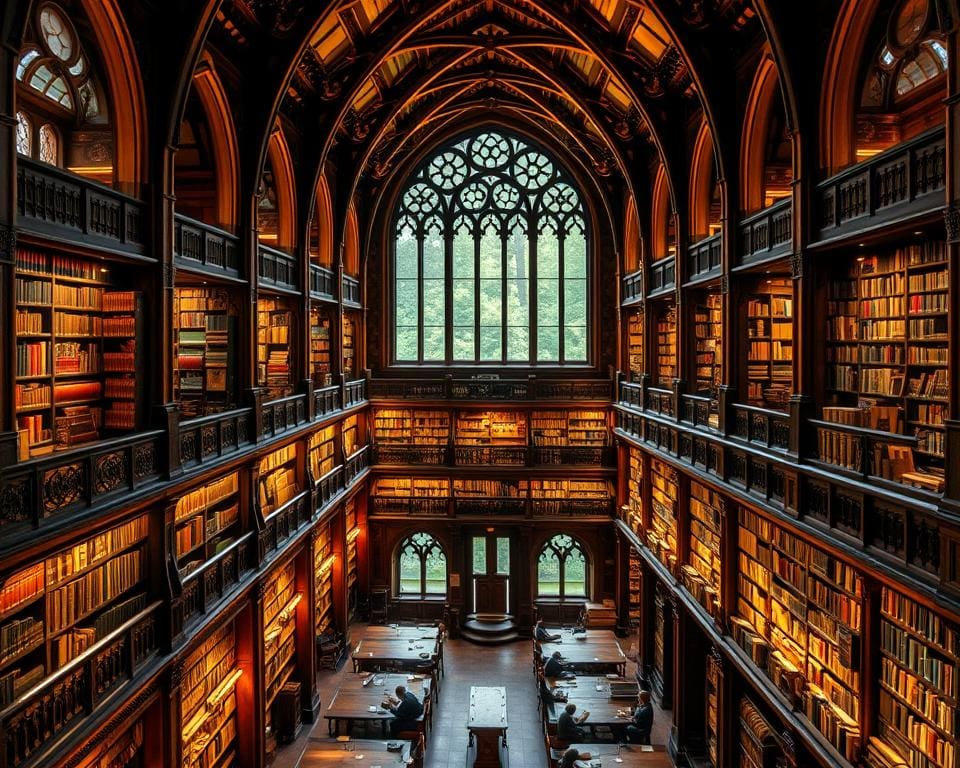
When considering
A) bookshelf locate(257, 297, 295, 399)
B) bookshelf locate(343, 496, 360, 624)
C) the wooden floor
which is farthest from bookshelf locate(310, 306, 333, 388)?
the wooden floor

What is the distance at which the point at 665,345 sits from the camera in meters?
16.5

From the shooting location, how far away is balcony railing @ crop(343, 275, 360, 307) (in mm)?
18312

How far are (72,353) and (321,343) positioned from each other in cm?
882

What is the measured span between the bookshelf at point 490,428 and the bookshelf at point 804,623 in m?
9.66

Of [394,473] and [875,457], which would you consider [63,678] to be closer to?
[875,457]

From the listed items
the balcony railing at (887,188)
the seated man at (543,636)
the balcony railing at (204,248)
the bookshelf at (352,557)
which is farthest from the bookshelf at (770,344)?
the bookshelf at (352,557)

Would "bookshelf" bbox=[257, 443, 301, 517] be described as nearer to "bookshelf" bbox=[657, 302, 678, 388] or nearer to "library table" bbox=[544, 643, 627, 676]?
"library table" bbox=[544, 643, 627, 676]

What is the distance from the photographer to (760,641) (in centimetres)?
930

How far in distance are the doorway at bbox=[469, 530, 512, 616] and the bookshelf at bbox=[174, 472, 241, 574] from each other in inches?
375

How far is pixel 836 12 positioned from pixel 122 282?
835 centimetres

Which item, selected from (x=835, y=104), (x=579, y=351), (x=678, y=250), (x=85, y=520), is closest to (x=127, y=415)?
(x=85, y=520)

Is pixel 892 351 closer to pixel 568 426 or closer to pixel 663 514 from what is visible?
pixel 663 514

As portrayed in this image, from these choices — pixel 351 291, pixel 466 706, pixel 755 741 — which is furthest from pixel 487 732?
pixel 351 291

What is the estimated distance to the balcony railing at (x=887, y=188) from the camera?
6.13 meters
